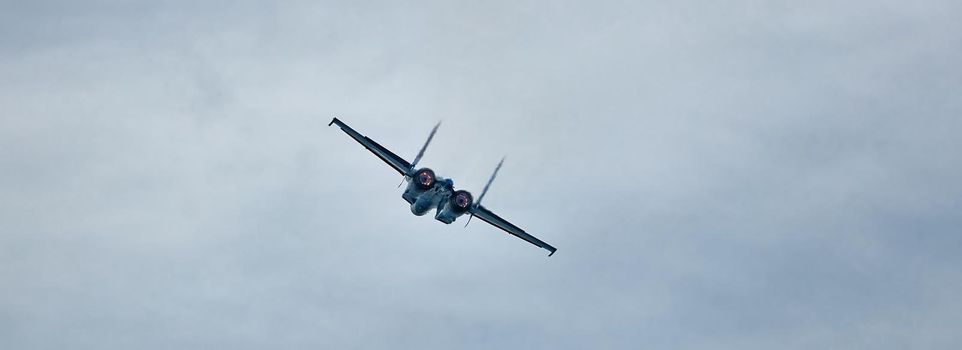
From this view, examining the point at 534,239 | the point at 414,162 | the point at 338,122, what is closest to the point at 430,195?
the point at 414,162

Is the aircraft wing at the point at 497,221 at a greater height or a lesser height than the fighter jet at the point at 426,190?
greater

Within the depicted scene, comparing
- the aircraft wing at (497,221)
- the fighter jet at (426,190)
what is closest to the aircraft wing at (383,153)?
the fighter jet at (426,190)

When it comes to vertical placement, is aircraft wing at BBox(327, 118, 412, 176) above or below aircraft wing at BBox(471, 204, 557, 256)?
below

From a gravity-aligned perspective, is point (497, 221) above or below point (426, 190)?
above

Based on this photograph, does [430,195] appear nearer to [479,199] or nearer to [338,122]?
[479,199]

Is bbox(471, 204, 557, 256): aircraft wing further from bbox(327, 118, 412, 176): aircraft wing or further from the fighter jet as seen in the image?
bbox(327, 118, 412, 176): aircraft wing

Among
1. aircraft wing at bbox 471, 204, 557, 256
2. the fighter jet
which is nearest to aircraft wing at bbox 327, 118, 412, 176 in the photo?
the fighter jet

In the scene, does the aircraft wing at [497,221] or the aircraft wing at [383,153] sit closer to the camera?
the aircraft wing at [383,153]

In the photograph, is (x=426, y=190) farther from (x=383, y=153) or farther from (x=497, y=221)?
(x=497, y=221)

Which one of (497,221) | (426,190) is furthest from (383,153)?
(497,221)

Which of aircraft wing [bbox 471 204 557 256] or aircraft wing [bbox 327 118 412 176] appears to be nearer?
aircraft wing [bbox 327 118 412 176]

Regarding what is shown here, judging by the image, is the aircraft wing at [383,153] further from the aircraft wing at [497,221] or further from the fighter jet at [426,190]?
the aircraft wing at [497,221]

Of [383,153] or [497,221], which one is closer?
[383,153]

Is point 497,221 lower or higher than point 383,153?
higher
